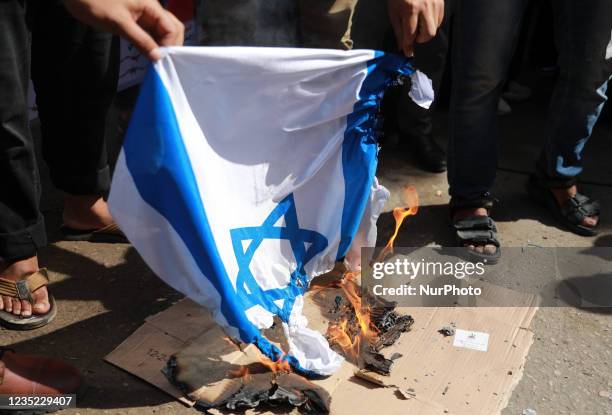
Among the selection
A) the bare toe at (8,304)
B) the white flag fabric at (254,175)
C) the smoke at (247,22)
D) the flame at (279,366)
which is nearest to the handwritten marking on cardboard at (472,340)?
the white flag fabric at (254,175)

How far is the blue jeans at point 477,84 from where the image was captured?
2.82 m

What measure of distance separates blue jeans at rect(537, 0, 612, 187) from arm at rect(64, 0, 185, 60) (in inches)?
70.2

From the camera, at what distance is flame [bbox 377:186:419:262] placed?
10.2 feet

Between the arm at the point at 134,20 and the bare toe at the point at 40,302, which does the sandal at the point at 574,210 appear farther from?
the bare toe at the point at 40,302

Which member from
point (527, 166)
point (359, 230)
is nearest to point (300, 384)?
point (359, 230)

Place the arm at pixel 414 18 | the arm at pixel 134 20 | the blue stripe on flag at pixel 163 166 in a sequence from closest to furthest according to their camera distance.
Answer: the arm at pixel 134 20 → the blue stripe on flag at pixel 163 166 → the arm at pixel 414 18

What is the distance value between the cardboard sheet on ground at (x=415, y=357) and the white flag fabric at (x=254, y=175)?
0.66ft

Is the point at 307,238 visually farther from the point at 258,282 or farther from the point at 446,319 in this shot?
the point at 446,319

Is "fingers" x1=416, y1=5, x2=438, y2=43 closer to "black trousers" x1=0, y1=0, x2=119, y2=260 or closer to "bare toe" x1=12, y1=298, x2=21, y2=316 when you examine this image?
"black trousers" x1=0, y1=0, x2=119, y2=260

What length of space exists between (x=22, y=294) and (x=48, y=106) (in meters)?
0.75

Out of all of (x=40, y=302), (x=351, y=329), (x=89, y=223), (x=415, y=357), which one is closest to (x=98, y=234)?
(x=89, y=223)

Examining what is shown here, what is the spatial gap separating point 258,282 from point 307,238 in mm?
273

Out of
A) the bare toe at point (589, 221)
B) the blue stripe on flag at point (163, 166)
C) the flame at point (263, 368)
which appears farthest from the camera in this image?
the bare toe at point (589, 221)

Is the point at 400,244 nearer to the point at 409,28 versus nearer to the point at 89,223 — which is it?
the point at 409,28
